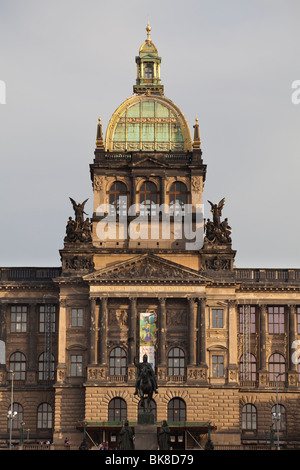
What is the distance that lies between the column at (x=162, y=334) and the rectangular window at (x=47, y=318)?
9.86m

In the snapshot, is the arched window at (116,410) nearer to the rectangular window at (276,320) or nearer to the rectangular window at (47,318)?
the rectangular window at (47,318)

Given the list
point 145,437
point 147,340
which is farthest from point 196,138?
point 145,437

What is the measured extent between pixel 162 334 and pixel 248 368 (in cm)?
904

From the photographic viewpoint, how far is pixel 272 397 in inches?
4365

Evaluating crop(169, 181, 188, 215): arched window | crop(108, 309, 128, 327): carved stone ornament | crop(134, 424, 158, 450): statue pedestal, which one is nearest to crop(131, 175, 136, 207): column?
crop(169, 181, 188, 215): arched window

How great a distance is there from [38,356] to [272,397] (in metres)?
20.1

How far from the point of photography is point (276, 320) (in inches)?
4432

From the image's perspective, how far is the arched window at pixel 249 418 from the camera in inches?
4353

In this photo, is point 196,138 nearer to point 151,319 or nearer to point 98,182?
point 98,182

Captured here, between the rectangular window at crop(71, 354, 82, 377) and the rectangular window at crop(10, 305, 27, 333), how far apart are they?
613 centimetres

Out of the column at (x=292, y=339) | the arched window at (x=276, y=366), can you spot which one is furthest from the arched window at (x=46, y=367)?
the column at (x=292, y=339)

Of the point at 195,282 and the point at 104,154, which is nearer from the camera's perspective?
the point at 195,282
